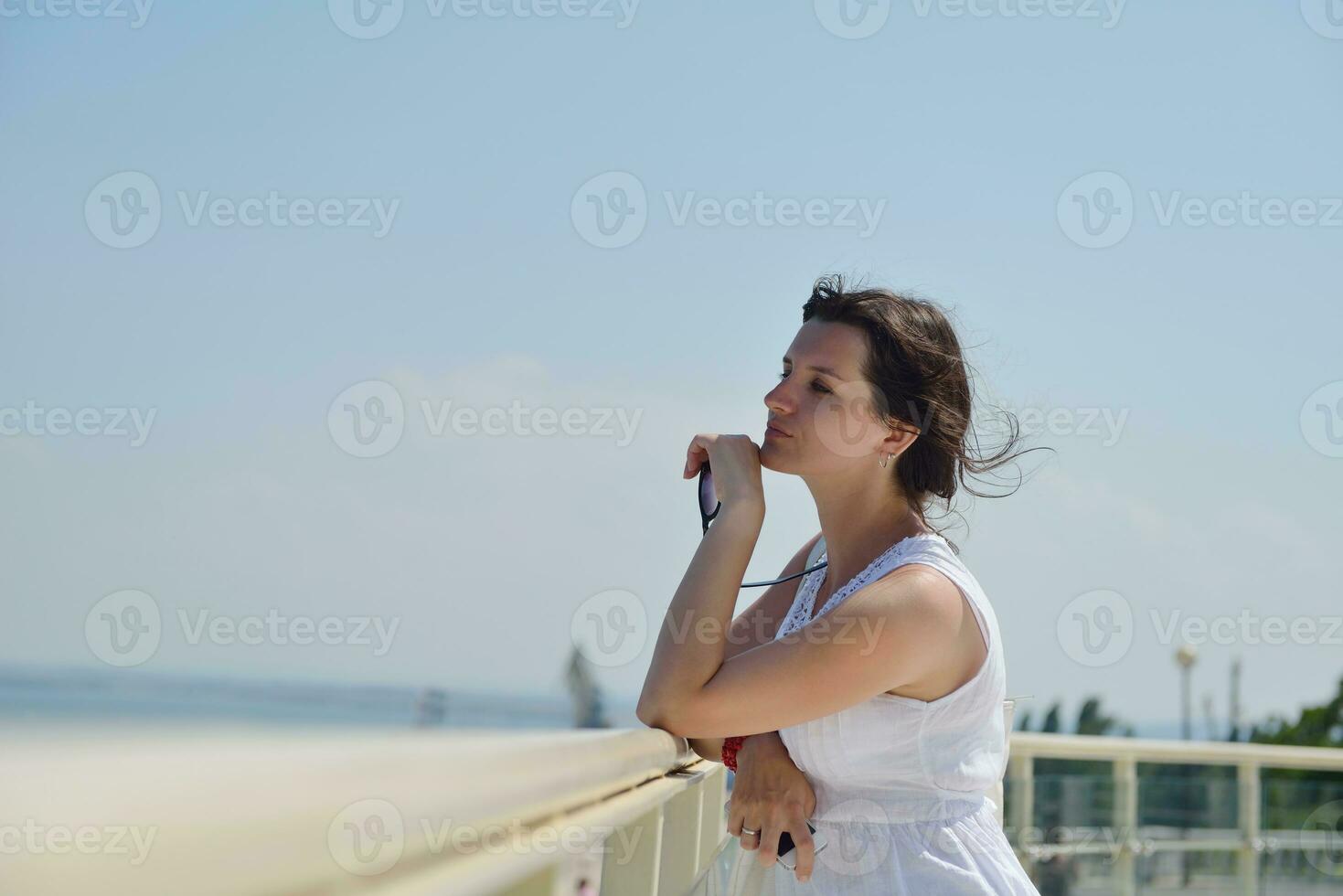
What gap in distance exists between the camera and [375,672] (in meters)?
54.6

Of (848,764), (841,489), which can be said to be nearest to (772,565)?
(841,489)

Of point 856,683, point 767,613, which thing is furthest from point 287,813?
point 767,613

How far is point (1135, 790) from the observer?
5.46 meters

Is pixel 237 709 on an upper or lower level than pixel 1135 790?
upper

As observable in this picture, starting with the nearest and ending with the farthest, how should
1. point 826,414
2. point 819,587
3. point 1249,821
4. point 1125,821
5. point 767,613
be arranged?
1. point 826,414
2. point 819,587
3. point 767,613
4. point 1125,821
5. point 1249,821

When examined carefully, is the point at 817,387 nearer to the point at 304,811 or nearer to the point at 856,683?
the point at 856,683

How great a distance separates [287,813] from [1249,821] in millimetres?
6146

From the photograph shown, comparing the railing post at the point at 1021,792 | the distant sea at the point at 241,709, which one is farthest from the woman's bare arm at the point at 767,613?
the railing post at the point at 1021,792

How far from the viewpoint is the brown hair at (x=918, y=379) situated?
2.28 meters

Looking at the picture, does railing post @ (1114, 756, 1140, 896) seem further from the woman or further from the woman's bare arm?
the woman

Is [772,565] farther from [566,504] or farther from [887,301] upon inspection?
[566,504]

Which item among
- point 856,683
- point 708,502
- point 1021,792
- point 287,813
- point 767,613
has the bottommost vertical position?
point 1021,792

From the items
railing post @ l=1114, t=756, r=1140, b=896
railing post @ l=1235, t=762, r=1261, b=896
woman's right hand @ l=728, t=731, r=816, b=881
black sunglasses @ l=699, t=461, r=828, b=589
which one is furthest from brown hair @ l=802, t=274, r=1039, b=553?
railing post @ l=1235, t=762, r=1261, b=896

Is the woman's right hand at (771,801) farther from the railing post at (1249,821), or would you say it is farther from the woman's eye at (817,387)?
the railing post at (1249,821)
